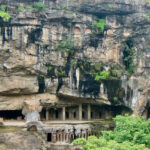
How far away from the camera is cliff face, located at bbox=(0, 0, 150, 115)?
30703mm

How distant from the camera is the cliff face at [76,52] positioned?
30703 millimetres

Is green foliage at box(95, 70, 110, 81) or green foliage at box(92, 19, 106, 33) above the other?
green foliage at box(92, 19, 106, 33)

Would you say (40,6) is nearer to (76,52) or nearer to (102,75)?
(76,52)

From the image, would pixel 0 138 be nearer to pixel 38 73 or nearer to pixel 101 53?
pixel 38 73

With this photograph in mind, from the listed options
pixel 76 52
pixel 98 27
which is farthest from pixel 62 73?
pixel 98 27

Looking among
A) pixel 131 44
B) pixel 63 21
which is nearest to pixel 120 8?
pixel 131 44

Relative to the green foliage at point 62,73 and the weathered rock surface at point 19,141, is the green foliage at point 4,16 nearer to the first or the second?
the green foliage at point 62,73

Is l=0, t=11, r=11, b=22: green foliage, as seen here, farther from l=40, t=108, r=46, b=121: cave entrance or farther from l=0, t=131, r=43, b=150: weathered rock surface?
l=0, t=131, r=43, b=150: weathered rock surface

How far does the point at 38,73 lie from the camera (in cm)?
3153

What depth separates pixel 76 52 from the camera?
32.4m

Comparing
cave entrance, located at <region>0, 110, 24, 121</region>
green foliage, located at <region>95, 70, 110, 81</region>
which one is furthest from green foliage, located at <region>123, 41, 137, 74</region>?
cave entrance, located at <region>0, 110, 24, 121</region>

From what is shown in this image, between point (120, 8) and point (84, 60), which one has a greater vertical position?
point (120, 8)

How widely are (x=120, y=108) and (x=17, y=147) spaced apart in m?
13.8

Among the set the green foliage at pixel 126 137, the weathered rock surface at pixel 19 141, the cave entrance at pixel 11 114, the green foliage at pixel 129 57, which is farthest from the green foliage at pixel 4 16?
the green foliage at pixel 126 137
